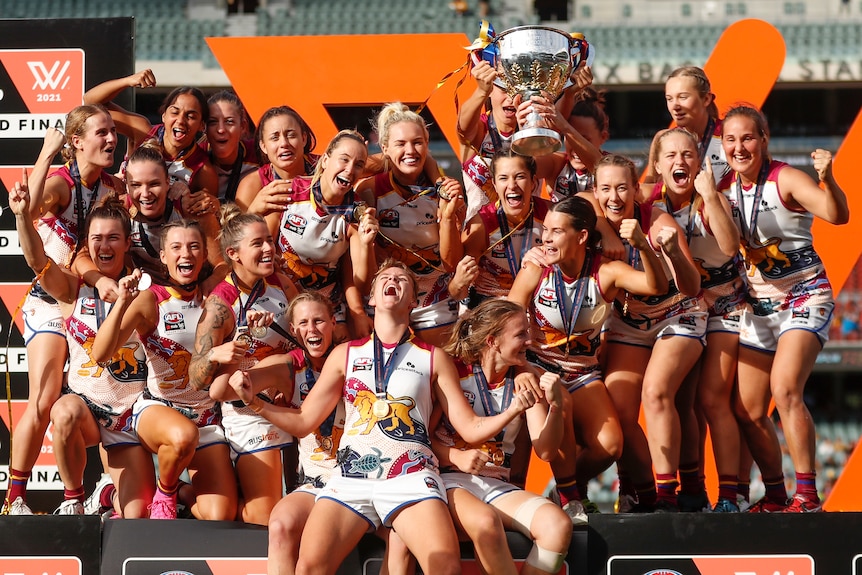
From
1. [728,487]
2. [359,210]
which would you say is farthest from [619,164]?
[728,487]

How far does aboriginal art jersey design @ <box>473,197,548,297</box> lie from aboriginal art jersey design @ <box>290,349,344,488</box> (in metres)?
1.08

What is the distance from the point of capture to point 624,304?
17.4 ft

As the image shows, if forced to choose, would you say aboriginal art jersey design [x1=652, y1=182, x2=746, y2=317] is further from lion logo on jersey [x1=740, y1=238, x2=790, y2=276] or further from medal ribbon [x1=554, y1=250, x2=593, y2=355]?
medal ribbon [x1=554, y1=250, x2=593, y2=355]

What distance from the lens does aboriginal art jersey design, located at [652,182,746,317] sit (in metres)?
5.26

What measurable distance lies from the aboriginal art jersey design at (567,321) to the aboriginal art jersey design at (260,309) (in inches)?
45.2

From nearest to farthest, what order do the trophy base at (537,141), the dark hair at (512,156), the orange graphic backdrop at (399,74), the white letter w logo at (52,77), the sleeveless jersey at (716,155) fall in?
the trophy base at (537,141) → the dark hair at (512,156) → the sleeveless jersey at (716,155) → the white letter w logo at (52,77) → the orange graphic backdrop at (399,74)

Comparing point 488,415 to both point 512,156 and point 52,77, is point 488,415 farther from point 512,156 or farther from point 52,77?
point 52,77

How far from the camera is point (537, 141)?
5.04 m

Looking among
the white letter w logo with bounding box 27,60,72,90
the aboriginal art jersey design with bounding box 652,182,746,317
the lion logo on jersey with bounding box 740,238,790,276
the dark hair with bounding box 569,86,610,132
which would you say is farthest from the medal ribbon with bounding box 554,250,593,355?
the white letter w logo with bounding box 27,60,72,90

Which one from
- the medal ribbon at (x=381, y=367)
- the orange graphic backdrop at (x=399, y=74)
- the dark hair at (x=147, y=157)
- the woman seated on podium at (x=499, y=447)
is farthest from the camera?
the orange graphic backdrop at (x=399, y=74)

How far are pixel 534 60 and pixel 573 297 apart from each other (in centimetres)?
117

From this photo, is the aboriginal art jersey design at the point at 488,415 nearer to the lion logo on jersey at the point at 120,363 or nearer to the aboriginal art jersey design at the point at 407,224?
the aboriginal art jersey design at the point at 407,224

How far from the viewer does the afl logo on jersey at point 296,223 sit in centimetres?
537

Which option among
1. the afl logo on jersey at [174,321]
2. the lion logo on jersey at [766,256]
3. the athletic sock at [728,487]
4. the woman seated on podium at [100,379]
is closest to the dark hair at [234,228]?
the afl logo on jersey at [174,321]
